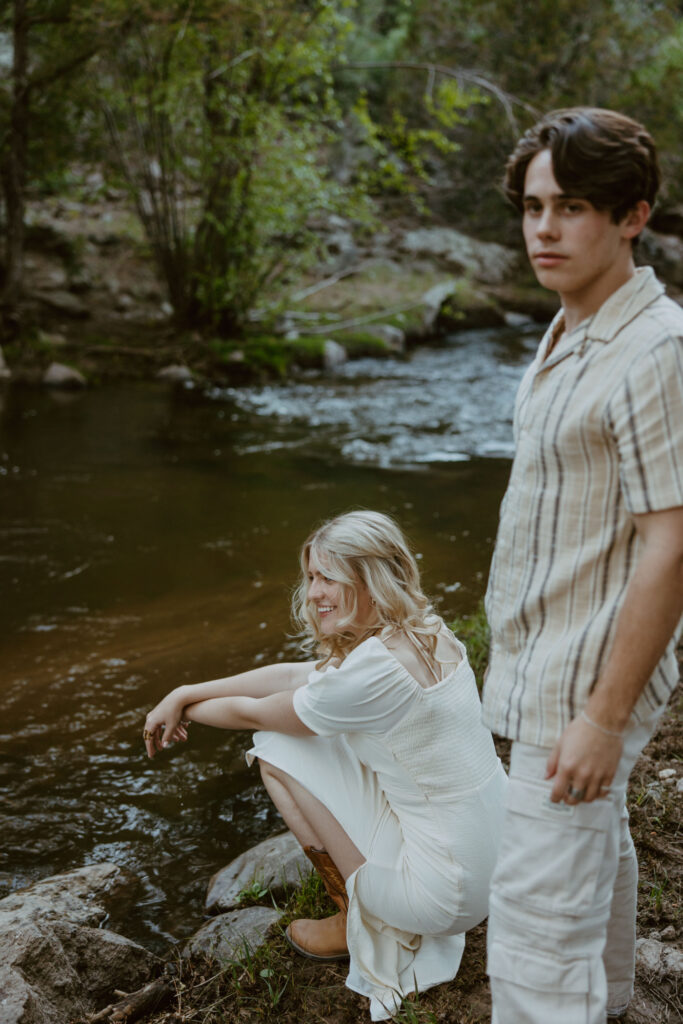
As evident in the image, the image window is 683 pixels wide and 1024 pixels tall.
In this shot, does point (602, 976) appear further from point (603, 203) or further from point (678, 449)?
point (603, 203)

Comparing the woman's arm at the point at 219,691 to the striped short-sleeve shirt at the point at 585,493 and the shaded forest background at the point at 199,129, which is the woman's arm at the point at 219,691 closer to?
the striped short-sleeve shirt at the point at 585,493

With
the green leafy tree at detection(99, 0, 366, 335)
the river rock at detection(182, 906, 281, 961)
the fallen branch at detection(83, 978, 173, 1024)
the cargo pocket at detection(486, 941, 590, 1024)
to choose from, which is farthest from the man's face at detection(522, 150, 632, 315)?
the green leafy tree at detection(99, 0, 366, 335)

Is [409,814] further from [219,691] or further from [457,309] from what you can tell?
[457,309]

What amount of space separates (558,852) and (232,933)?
4.51 feet

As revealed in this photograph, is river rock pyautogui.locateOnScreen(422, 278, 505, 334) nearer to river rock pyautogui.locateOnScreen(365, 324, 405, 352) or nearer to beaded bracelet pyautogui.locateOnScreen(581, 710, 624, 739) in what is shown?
river rock pyautogui.locateOnScreen(365, 324, 405, 352)

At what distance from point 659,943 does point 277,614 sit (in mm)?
2874

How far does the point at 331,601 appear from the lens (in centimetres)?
220

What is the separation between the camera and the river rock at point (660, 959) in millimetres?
2049

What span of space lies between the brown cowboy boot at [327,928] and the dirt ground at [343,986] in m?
0.03

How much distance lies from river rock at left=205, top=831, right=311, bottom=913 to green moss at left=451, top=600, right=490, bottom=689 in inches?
45.8

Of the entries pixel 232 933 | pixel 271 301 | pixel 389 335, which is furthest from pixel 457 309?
pixel 232 933

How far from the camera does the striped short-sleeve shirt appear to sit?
1297 mm

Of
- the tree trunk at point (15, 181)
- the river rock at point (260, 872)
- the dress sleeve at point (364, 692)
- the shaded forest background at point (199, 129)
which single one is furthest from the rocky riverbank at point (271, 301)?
the dress sleeve at point (364, 692)

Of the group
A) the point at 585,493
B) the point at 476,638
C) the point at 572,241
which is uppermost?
the point at 572,241
